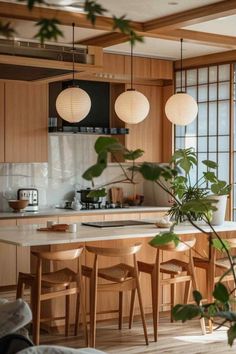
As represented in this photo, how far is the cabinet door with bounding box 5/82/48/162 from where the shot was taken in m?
7.52

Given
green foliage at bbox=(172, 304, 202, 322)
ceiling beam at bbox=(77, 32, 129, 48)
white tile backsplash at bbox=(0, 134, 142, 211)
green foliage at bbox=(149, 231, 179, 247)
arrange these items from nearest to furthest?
green foliage at bbox=(172, 304, 202, 322)
green foliage at bbox=(149, 231, 179, 247)
ceiling beam at bbox=(77, 32, 129, 48)
white tile backsplash at bbox=(0, 134, 142, 211)

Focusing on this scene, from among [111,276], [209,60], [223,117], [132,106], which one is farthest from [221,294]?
[209,60]

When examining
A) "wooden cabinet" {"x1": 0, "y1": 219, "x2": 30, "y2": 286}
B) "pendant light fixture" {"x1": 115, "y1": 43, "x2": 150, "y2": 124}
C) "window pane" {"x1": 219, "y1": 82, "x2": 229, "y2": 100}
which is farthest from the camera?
"window pane" {"x1": 219, "y1": 82, "x2": 229, "y2": 100}

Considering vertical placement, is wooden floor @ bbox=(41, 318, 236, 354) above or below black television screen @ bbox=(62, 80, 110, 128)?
below

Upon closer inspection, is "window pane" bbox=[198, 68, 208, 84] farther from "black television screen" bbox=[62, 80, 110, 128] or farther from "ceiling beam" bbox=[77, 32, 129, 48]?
"ceiling beam" bbox=[77, 32, 129, 48]

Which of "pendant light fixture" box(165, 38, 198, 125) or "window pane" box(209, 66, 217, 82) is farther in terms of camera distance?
"window pane" box(209, 66, 217, 82)

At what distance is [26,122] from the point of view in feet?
25.1

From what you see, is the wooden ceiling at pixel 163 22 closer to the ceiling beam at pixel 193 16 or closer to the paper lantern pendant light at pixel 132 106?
the ceiling beam at pixel 193 16

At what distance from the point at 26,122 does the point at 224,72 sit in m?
2.43

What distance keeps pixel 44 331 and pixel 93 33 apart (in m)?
2.95

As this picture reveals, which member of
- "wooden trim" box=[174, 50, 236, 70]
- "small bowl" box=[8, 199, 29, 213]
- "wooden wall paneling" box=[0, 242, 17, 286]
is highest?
"wooden trim" box=[174, 50, 236, 70]

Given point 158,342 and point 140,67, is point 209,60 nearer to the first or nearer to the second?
point 140,67

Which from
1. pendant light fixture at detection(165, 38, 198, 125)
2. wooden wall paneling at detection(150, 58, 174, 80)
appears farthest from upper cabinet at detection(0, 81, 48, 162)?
pendant light fixture at detection(165, 38, 198, 125)

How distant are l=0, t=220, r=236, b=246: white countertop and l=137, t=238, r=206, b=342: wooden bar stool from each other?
21 cm
